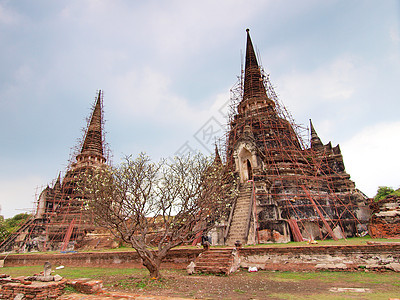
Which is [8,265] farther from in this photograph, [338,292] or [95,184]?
[338,292]

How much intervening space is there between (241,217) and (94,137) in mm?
25393

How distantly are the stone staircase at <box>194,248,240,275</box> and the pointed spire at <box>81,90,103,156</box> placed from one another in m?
25.3

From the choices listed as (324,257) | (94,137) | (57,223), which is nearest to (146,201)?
(324,257)

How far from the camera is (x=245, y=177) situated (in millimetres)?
18703

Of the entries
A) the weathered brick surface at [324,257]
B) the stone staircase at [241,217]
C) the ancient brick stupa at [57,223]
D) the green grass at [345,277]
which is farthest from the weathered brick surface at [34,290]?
the ancient brick stupa at [57,223]

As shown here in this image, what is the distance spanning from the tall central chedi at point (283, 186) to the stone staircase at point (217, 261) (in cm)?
288

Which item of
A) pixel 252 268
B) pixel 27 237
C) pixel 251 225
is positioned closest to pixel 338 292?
pixel 252 268

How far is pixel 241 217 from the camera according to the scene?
14734 mm

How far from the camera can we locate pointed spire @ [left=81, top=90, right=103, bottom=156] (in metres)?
31.9

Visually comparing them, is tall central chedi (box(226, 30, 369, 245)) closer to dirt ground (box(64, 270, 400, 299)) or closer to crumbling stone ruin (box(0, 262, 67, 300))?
dirt ground (box(64, 270, 400, 299))

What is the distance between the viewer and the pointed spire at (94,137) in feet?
105

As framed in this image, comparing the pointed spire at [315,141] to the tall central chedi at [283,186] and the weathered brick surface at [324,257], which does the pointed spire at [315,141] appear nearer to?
the tall central chedi at [283,186]

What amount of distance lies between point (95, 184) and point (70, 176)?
20644mm

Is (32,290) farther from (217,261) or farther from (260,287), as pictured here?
(217,261)
